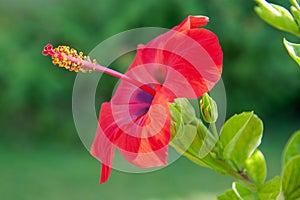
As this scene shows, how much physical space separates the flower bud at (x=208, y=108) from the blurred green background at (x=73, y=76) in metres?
2.96

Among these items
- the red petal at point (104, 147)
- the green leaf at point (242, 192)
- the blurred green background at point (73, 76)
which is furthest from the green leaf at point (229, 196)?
the blurred green background at point (73, 76)

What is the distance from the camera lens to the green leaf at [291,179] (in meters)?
0.58

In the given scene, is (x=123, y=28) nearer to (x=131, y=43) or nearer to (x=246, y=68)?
(x=131, y=43)

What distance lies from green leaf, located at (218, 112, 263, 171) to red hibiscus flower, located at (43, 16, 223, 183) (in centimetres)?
8

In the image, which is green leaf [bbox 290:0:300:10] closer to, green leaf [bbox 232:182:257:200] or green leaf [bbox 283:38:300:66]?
green leaf [bbox 283:38:300:66]

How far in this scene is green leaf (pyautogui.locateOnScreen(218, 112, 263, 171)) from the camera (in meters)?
0.59

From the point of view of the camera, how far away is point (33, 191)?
3.46 meters

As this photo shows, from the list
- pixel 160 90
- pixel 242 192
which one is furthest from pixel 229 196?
pixel 160 90

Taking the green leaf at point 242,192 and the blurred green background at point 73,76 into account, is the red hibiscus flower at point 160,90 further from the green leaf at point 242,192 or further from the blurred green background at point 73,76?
the blurred green background at point 73,76

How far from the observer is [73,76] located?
402 centimetres

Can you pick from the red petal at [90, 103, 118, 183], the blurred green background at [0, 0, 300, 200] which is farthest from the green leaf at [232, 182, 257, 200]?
the blurred green background at [0, 0, 300, 200]

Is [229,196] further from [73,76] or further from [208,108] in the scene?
[73,76]

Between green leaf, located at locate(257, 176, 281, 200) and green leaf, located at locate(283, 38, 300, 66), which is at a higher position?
green leaf, located at locate(283, 38, 300, 66)

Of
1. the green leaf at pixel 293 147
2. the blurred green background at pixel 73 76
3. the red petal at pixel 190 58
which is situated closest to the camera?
the red petal at pixel 190 58
